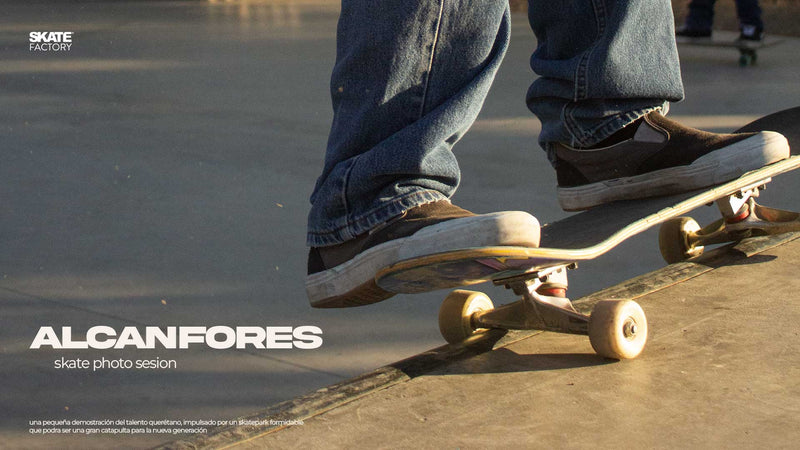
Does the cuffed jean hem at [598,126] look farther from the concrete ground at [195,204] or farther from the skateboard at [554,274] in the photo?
the concrete ground at [195,204]

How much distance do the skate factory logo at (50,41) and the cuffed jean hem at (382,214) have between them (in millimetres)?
4930

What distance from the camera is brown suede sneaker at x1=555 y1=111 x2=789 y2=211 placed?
1643mm

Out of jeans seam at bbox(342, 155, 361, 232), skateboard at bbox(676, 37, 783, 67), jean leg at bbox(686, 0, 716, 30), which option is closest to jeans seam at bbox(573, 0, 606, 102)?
jeans seam at bbox(342, 155, 361, 232)

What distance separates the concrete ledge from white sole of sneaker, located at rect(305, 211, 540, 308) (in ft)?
0.40

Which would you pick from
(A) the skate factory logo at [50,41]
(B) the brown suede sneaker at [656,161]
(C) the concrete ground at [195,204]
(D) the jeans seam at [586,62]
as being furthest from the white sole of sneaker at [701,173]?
(A) the skate factory logo at [50,41]

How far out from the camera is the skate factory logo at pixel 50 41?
5.91 metres

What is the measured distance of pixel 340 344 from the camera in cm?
204

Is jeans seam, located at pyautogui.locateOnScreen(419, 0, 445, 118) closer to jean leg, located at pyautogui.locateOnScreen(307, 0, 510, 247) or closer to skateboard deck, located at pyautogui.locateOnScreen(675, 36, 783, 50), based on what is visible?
jean leg, located at pyautogui.locateOnScreen(307, 0, 510, 247)

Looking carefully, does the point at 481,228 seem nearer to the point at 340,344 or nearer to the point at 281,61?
the point at 340,344

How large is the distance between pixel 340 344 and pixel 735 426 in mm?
956

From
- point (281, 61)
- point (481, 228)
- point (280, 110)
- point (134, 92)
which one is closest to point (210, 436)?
point (481, 228)

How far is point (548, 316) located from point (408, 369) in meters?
0.24

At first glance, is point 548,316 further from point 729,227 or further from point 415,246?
point 729,227

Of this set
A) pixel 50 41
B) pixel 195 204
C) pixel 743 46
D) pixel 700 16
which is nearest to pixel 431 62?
pixel 195 204
